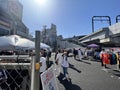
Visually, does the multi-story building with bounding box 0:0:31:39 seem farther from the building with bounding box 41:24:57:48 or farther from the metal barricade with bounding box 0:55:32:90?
the building with bounding box 41:24:57:48

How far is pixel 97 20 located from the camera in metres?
34.6

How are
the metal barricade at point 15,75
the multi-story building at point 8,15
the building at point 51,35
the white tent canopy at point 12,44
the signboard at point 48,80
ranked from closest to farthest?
1. the signboard at point 48,80
2. the metal barricade at point 15,75
3. the white tent canopy at point 12,44
4. the multi-story building at point 8,15
5. the building at point 51,35

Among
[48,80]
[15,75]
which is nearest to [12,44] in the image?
[15,75]

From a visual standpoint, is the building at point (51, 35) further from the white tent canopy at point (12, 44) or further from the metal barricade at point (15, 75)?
the metal barricade at point (15, 75)

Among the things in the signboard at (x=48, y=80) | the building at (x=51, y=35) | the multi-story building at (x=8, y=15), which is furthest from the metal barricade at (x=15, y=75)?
the building at (x=51, y=35)

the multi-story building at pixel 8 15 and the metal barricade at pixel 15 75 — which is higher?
the multi-story building at pixel 8 15

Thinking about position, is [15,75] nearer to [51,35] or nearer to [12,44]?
[12,44]

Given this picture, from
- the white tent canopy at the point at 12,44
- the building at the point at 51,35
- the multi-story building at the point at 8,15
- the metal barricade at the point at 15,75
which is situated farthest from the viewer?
the building at the point at 51,35

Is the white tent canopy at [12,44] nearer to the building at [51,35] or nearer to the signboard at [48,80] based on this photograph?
the signboard at [48,80]

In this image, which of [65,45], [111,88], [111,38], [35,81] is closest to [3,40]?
[35,81]

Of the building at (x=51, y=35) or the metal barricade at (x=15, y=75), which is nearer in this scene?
the metal barricade at (x=15, y=75)

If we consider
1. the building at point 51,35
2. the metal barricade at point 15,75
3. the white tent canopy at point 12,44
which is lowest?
the metal barricade at point 15,75

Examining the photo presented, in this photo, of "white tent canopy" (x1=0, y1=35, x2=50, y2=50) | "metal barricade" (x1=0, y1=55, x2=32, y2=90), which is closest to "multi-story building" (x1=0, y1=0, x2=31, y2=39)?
"white tent canopy" (x1=0, y1=35, x2=50, y2=50)

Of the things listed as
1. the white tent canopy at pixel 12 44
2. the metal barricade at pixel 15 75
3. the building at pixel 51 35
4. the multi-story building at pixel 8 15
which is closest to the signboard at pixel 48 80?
the metal barricade at pixel 15 75
